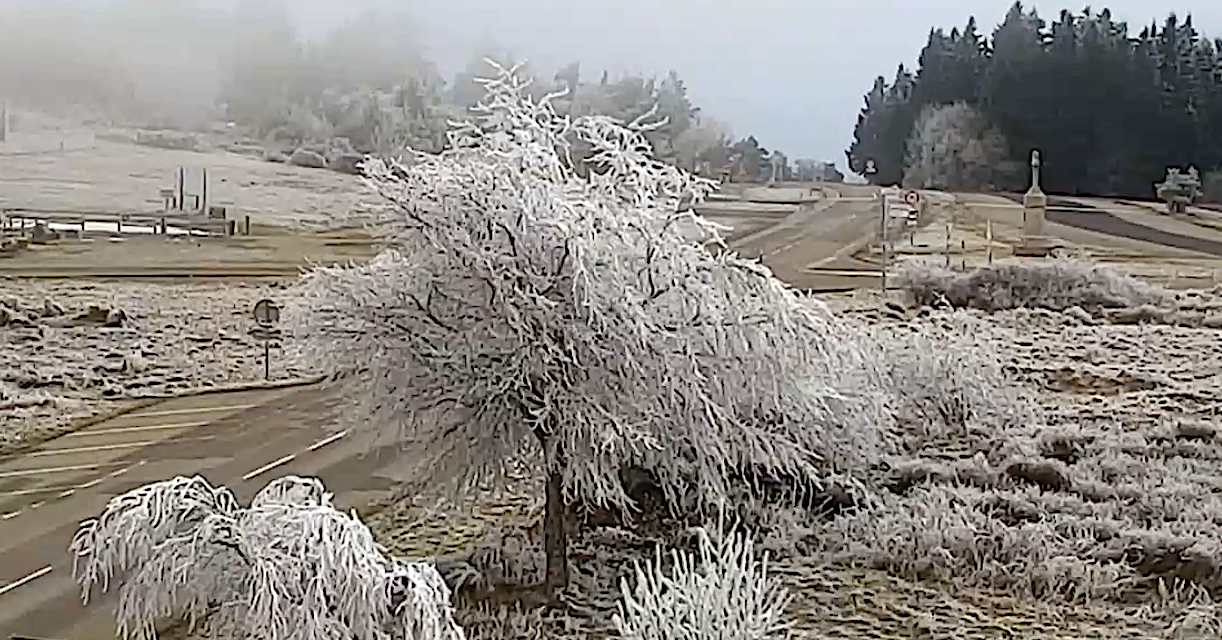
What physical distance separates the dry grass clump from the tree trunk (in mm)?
10920

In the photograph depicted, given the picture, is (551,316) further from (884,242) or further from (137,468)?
(884,242)

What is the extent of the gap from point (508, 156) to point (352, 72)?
908cm

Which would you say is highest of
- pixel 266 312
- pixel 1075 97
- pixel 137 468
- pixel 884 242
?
pixel 1075 97

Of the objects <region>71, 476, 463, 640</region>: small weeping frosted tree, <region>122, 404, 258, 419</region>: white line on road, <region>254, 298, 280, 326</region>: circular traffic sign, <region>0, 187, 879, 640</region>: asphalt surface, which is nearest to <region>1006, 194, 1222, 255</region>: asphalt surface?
<region>0, 187, 879, 640</region>: asphalt surface

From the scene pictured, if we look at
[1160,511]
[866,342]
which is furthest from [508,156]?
[1160,511]

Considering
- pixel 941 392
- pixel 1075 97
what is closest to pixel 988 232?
pixel 1075 97

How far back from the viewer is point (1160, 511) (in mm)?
7980

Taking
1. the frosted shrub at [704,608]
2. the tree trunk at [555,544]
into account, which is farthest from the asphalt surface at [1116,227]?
the frosted shrub at [704,608]

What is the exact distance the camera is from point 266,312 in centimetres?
1288

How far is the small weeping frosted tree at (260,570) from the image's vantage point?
439 cm

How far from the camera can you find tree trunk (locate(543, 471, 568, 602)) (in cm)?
665

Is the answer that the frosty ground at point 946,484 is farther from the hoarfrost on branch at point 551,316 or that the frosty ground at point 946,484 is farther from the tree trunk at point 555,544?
the hoarfrost on branch at point 551,316

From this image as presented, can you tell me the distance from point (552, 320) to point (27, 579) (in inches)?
118

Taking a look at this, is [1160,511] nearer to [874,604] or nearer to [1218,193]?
[874,604]
